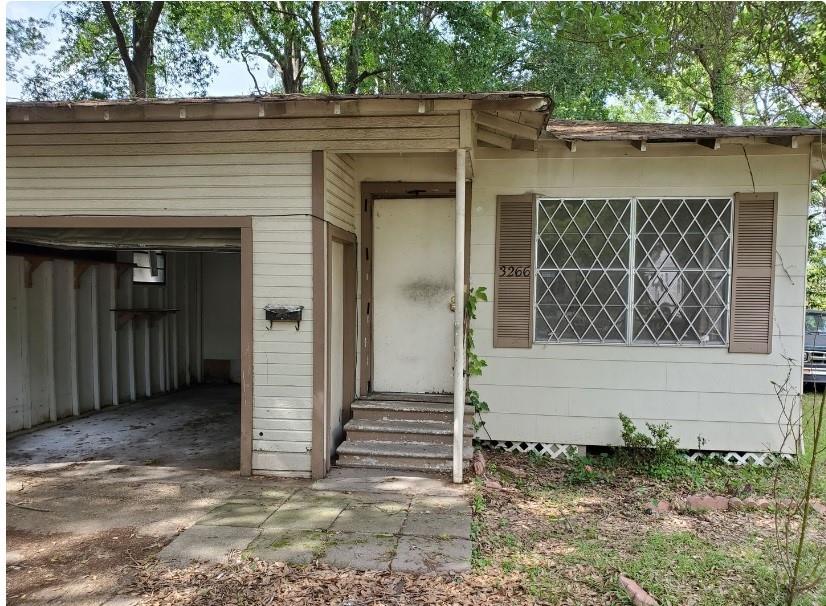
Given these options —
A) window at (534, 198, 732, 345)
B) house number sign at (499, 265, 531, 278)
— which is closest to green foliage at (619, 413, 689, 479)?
window at (534, 198, 732, 345)

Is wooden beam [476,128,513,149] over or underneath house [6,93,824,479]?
over

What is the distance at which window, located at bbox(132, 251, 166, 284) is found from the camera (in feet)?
27.8

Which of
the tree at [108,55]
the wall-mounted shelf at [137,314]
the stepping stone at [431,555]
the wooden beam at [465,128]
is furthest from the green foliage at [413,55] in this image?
the wall-mounted shelf at [137,314]

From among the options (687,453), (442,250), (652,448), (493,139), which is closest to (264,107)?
(493,139)

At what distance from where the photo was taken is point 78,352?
288 inches

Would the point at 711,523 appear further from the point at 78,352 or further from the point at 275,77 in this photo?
the point at 275,77

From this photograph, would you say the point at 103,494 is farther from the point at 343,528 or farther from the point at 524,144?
the point at 524,144

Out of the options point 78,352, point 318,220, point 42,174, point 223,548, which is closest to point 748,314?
point 318,220

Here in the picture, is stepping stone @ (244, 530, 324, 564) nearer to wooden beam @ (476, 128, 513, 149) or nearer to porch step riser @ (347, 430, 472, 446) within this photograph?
porch step riser @ (347, 430, 472, 446)

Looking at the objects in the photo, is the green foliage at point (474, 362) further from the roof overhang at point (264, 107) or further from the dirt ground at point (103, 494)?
the dirt ground at point (103, 494)

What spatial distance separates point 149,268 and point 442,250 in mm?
5368

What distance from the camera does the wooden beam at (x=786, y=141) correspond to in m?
4.84

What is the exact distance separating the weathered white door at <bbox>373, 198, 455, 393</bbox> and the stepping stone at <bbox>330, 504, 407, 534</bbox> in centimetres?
193

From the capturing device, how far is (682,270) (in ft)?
17.8
